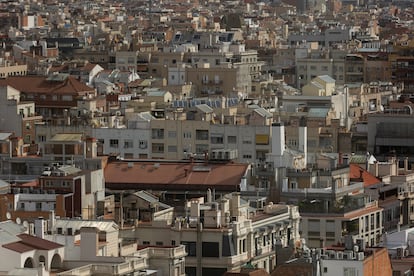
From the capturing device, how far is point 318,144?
8988cm

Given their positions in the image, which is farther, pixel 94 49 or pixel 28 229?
pixel 94 49

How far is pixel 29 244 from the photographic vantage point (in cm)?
5044

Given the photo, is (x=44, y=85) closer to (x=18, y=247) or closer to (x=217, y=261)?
(x=217, y=261)

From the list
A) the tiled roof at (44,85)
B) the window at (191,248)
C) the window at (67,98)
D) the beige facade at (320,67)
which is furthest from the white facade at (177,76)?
the window at (191,248)

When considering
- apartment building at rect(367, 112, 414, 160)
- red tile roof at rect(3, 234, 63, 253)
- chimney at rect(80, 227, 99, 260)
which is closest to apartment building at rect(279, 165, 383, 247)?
chimney at rect(80, 227, 99, 260)

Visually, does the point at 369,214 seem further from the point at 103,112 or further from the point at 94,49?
the point at 94,49

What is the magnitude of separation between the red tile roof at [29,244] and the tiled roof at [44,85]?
5152 cm

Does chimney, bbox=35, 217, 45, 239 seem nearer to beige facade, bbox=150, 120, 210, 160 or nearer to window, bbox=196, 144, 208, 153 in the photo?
window, bbox=196, 144, 208, 153

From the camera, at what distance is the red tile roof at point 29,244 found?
1959 inches

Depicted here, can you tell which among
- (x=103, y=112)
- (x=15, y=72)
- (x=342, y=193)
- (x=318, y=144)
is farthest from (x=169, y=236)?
(x=15, y=72)

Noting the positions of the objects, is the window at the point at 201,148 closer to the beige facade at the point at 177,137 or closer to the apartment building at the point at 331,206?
the beige facade at the point at 177,137

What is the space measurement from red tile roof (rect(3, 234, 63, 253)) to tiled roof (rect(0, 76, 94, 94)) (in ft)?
169

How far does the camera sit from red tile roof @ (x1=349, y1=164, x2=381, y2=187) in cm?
7450

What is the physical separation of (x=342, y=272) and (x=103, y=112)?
43.3m
